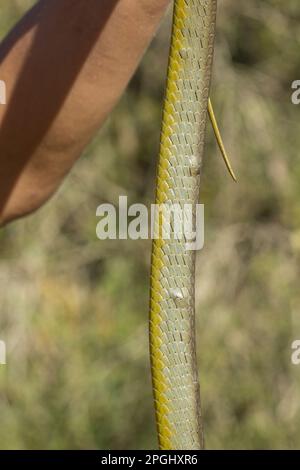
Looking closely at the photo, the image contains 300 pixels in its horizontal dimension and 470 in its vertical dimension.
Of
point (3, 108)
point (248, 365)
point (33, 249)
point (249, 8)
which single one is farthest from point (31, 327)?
point (3, 108)

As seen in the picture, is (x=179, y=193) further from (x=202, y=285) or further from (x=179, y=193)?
(x=202, y=285)

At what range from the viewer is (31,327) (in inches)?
122

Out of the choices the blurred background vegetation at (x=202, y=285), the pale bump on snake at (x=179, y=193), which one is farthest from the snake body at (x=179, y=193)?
the blurred background vegetation at (x=202, y=285)

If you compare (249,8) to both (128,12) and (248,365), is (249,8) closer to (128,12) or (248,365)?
(248,365)

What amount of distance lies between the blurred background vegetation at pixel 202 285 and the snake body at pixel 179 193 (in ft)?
6.45

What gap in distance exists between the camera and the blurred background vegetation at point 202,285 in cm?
310

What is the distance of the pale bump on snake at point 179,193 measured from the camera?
107 centimetres

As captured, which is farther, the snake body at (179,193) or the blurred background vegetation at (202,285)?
the blurred background vegetation at (202,285)

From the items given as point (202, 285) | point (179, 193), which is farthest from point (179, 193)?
point (202, 285)

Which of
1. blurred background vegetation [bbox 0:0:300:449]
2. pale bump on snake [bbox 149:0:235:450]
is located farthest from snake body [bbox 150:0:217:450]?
blurred background vegetation [bbox 0:0:300:449]

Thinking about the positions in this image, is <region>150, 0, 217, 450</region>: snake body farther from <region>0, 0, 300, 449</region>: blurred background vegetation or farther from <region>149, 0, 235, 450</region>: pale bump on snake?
<region>0, 0, 300, 449</region>: blurred background vegetation

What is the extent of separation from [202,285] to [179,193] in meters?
2.17

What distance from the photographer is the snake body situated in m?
1.07

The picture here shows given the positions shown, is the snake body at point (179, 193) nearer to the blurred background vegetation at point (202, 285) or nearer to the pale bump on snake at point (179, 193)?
the pale bump on snake at point (179, 193)
